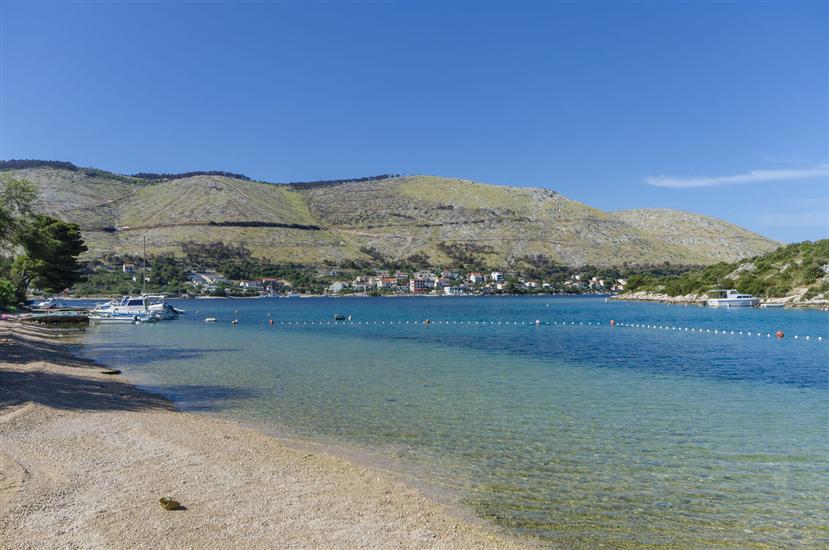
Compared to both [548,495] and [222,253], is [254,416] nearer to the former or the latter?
[548,495]

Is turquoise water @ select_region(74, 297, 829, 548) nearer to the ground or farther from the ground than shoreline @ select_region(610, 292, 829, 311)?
nearer to the ground

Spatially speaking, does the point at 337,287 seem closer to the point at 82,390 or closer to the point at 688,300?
the point at 688,300

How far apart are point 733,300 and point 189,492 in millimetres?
92056

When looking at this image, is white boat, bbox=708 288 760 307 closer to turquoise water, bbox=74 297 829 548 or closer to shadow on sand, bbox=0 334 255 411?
turquoise water, bbox=74 297 829 548

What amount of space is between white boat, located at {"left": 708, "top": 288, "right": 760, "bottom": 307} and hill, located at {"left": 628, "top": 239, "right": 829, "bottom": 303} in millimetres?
3856

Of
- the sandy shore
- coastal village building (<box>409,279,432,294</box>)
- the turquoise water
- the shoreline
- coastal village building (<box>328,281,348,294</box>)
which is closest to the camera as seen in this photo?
the sandy shore

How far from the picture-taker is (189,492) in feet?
29.1

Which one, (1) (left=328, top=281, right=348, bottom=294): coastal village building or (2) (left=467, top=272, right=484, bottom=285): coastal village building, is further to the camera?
(2) (left=467, top=272, right=484, bottom=285): coastal village building

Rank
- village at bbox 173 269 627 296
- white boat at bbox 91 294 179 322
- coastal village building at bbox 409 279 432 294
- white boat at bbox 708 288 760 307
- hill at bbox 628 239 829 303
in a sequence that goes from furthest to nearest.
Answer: coastal village building at bbox 409 279 432 294, village at bbox 173 269 627 296, white boat at bbox 708 288 760 307, hill at bbox 628 239 829 303, white boat at bbox 91 294 179 322

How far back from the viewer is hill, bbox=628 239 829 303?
82.4 metres

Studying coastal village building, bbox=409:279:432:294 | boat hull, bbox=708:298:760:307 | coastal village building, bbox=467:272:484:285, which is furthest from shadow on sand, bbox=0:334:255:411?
coastal village building, bbox=467:272:484:285

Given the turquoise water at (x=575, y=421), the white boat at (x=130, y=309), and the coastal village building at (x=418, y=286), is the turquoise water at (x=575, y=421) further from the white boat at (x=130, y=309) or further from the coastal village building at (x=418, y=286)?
the coastal village building at (x=418, y=286)

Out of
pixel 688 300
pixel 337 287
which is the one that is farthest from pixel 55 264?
pixel 337 287

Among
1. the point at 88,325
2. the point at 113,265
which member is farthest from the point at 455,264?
the point at 88,325
